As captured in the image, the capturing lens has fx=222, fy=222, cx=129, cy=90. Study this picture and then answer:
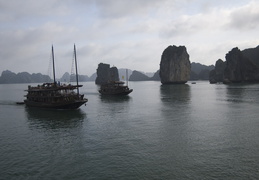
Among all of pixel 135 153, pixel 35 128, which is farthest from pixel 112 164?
pixel 35 128

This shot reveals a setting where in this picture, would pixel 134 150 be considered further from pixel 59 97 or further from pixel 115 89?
pixel 115 89

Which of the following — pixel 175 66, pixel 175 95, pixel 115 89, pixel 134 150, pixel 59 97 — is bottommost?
pixel 134 150

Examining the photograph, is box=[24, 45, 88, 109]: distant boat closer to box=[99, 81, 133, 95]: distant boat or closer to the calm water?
the calm water

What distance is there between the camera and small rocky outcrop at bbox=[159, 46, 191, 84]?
181 meters

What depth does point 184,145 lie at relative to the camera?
21031 millimetres

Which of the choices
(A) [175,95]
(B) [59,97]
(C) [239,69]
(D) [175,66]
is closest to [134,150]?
(B) [59,97]

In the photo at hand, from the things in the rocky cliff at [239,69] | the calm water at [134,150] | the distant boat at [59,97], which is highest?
the rocky cliff at [239,69]

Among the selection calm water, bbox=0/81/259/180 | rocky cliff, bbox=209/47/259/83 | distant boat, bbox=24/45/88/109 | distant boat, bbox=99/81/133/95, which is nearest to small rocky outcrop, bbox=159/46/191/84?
rocky cliff, bbox=209/47/259/83

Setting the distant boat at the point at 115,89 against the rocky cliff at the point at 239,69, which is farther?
the rocky cliff at the point at 239,69

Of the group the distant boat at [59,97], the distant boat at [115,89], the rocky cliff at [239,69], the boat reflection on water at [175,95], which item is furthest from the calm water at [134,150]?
the rocky cliff at [239,69]

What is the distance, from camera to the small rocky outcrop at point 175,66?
18100cm

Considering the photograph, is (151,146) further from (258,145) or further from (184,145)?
(258,145)

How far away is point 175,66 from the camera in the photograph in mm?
181125

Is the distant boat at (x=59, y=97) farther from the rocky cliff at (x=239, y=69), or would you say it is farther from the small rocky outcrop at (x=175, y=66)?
the small rocky outcrop at (x=175, y=66)
